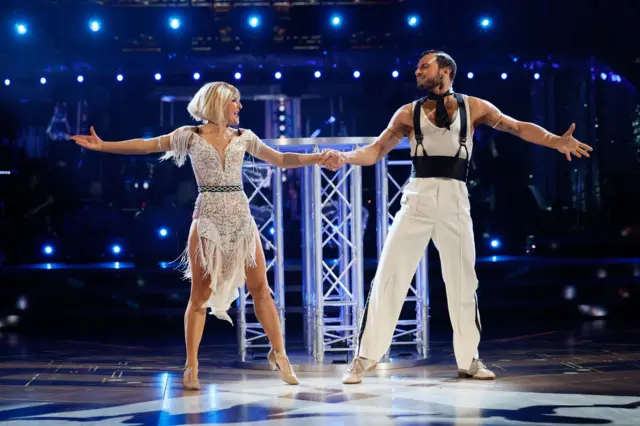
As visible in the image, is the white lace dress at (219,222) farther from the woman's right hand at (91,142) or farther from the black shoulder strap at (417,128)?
the black shoulder strap at (417,128)

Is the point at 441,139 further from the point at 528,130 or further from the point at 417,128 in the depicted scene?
the point at 528,130

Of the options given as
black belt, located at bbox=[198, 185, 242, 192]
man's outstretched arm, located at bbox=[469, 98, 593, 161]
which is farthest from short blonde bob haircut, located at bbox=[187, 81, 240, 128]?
man's outstretched arm, located at bbox=[469, 98, 593, 161]

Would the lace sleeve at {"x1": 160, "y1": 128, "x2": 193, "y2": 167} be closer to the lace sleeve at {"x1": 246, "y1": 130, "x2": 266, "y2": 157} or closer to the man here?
the lace sleeve at {"x1": 246, "y1": 130, "x2": 266, "y2": 157}

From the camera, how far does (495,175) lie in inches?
512

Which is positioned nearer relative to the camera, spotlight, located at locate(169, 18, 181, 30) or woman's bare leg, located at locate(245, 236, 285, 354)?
woman's bare leg, located at locate(245, 236, 285, 354)

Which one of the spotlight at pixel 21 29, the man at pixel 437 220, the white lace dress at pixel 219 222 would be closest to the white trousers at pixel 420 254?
the man at pixel 437 220

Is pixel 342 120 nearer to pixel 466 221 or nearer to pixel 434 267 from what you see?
pixel 434 267

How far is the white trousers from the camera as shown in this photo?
15.7ft

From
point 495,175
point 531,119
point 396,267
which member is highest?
point 531,119

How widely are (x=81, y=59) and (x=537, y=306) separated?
6.65 meters

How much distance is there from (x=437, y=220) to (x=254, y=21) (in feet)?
24.9

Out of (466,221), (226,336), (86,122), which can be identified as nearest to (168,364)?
(226,336)

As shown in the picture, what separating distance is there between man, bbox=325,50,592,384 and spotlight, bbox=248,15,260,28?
7215 millimetres

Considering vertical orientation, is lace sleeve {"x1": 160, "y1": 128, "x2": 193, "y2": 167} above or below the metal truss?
above
